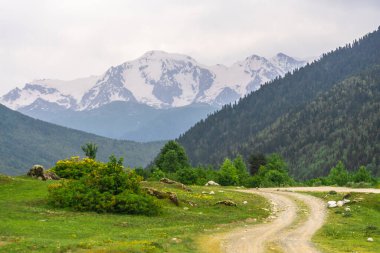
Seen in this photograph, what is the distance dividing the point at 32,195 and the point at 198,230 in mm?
21481

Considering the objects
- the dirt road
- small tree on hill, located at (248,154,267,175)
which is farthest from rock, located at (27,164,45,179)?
small tree on hill, located at (248,154,267,175)

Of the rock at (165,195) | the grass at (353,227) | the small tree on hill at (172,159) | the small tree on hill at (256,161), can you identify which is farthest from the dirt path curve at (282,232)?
the small tree on hill at (256,161)

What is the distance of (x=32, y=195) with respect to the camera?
50.8 metres

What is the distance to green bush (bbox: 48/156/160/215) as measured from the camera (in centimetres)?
4622

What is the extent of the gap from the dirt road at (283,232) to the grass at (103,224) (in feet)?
6.61

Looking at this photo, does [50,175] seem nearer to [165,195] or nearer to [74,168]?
[74,168]

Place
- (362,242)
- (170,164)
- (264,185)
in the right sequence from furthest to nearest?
(170,164) < (264,185) < (362,242)

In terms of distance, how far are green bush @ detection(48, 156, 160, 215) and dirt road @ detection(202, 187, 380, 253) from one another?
11.5 metres

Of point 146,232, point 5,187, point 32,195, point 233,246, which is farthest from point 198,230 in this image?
point 5,187

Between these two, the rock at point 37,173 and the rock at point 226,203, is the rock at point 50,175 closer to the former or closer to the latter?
the rock at point 37,173

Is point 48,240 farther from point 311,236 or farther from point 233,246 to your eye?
point 311,236

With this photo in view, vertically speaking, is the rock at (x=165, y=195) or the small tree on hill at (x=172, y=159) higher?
the small tree on hill at (x=172, y=159)

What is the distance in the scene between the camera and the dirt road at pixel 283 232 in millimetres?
31242

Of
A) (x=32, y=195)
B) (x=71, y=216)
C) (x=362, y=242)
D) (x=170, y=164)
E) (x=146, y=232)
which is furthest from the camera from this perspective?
(x=170, y=164)
